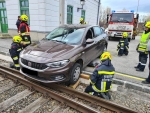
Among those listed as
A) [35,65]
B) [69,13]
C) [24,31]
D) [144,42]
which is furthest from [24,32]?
[69,13]

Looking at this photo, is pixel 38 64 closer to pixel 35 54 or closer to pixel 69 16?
pixel 35 54

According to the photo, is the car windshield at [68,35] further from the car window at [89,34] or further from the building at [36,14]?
the building at [36,14]

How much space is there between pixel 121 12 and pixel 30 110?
12375mm

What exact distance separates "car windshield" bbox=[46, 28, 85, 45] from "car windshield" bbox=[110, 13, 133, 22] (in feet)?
29.7

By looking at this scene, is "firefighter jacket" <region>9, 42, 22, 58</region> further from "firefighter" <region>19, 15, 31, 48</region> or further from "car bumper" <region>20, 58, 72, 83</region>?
"car bumper" <region>20, 58, 72, 83</region>

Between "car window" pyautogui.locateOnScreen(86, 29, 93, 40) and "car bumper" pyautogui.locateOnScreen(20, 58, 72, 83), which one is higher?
"car window" pyautogui.locateOnScreen(86, 29, 93, 40)

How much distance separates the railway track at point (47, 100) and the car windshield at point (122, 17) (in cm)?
1080

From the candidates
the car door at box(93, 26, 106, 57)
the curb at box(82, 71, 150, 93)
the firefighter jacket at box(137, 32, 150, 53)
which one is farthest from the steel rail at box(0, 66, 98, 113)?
the firefighter jacket at box(137, 32, 150, 53)

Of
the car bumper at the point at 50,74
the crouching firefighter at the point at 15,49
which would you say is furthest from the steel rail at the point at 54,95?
the crouching firefighter at the point at 15,49

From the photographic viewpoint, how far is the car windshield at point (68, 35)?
171 inches

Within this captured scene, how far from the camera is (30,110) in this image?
3.00 m

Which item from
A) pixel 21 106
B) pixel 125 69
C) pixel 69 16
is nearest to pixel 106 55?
pixel 21 106

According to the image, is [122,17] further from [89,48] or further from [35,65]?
[35,65]

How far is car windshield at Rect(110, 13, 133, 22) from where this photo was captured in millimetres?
12270
